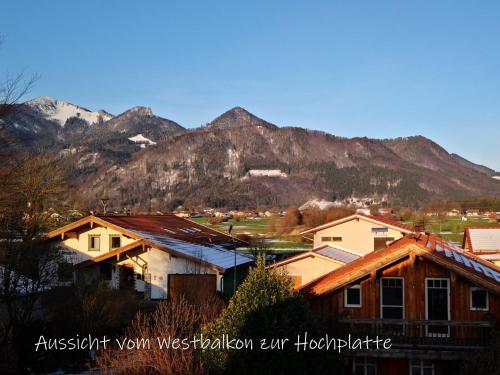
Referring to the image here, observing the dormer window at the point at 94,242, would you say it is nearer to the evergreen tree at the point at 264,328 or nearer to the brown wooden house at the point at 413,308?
the brown wooden house at the point at 413,308

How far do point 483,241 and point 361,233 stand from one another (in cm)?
815

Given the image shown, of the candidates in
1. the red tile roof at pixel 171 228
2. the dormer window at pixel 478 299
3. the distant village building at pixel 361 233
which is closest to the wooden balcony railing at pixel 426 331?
the dormer window at pixel 478 299

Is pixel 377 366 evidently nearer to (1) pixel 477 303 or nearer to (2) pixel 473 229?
(1) pixel 477 303

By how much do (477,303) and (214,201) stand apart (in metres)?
184

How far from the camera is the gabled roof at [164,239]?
29094 mm

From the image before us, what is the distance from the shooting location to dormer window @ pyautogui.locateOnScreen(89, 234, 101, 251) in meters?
32.4

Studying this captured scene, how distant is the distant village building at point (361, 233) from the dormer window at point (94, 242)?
16951mm

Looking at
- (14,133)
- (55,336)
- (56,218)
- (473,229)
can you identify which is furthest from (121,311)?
(473,229)

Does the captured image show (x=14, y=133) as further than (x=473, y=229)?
No

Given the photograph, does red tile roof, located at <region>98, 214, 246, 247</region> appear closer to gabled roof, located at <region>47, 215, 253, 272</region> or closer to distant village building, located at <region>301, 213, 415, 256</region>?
gabled roof, located at <region>47, 215, 253, 272</region>

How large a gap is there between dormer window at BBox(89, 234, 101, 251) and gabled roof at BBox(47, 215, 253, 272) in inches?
25.8

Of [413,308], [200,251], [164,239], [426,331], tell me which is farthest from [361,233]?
[426,331]

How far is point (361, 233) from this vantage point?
41.8 metres

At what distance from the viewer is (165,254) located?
2933 cm
